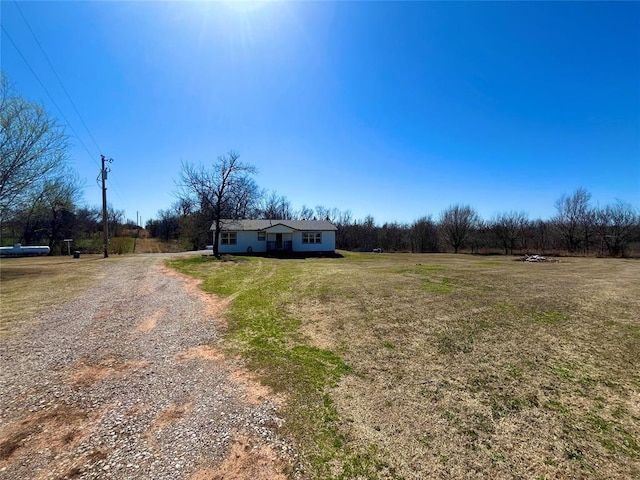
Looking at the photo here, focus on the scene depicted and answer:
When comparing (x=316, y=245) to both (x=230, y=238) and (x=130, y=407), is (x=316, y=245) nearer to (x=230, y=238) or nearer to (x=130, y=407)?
(x=230, y=238)

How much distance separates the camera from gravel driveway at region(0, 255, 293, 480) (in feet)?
9.12

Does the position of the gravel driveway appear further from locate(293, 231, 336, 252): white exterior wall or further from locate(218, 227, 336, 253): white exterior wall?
locate(293, 231, 336, 252): white exterior wall

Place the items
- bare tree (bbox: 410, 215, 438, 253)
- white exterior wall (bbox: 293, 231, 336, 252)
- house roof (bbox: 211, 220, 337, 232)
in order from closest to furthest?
house roof (bbox: 211, 220, 337, 232)
white exterior wall (bbox: 293, 231, 336, 252)
bare tree (bbox: 410, 215, 438, 253)

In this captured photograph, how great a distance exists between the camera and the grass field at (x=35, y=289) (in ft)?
24.5

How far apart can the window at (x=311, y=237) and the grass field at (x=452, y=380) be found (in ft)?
66.8

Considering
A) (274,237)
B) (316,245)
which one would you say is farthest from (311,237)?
(274,237)

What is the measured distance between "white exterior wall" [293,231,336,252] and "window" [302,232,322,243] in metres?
0.30

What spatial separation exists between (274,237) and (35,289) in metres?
19.6

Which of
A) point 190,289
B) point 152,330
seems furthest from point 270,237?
point 152,330

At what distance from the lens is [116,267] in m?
16.2

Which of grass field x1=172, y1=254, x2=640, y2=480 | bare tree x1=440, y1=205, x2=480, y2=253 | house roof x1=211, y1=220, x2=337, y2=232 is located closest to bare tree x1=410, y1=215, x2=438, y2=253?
bare tree x1=440, y1=205, x2=480, y2=253

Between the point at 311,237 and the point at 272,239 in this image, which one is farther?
the point at 311,237

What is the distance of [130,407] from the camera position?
3.68 metres

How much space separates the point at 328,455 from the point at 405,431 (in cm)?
98
